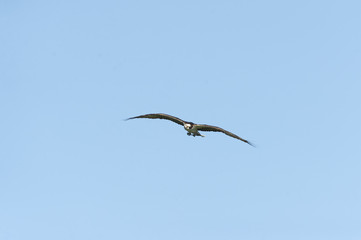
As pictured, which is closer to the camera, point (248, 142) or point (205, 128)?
point (248, 142)

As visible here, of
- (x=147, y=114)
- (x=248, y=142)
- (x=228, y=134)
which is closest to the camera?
(x=248, y=142)

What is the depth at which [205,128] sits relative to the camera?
222 feet

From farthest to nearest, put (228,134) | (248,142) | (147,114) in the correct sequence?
(147,114) < (228,134) < (248,142)

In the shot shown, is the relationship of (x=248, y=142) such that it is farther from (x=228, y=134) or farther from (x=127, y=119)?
(x=127, y=119)

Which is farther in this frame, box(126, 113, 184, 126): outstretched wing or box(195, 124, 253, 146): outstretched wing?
box(126, 113, 184, 126): outstretched wing

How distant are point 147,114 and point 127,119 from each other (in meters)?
4.24

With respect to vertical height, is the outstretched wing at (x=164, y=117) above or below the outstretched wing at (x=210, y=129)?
above

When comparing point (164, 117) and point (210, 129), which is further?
point (164, 117)

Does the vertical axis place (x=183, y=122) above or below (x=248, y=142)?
above

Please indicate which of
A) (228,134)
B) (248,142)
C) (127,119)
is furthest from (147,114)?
(248,142)

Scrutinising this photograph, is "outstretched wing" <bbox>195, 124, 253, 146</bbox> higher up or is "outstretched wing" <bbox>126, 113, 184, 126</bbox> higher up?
"outstretched wing" <bbox>126, 113, 184, 126</bbox>

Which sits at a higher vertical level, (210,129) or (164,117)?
(164,117)

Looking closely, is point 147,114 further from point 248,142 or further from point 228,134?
point 248,142

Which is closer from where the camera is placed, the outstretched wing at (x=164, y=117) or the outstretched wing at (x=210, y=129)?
the outstretched wing at (x=210, y=129)
